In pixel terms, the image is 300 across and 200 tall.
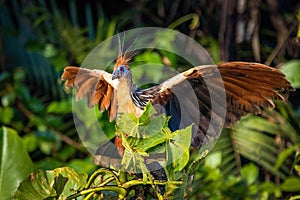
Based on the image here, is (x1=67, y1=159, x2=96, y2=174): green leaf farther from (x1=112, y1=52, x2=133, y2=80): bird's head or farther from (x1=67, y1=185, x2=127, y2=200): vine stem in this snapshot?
(x1=67, y1=185, x2=127, y2=200): vine stem

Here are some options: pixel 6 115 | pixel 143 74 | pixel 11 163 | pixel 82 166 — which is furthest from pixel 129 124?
pixel 6 115

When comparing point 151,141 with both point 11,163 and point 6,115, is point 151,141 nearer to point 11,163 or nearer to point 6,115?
point 11,163

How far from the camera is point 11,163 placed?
3.79ft

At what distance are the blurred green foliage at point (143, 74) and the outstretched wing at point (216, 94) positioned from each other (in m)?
0.16

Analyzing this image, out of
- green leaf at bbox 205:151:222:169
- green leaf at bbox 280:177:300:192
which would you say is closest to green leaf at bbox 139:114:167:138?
green leaf at bbox 280:177:300:192

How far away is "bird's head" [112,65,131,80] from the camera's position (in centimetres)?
86

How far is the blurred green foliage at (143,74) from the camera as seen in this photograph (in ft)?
4.97

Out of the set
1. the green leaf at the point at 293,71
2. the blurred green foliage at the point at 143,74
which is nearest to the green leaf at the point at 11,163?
the blurred green foliage at the point at 143,74

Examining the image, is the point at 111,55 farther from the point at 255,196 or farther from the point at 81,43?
the point at 255,196

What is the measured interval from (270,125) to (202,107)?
1.07 meters

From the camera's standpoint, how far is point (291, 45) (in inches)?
81.6

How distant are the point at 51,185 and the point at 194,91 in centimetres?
23

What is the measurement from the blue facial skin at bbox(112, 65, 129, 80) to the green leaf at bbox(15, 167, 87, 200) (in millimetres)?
135

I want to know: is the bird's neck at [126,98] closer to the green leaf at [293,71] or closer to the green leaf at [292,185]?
the green leaf at [292,185]
